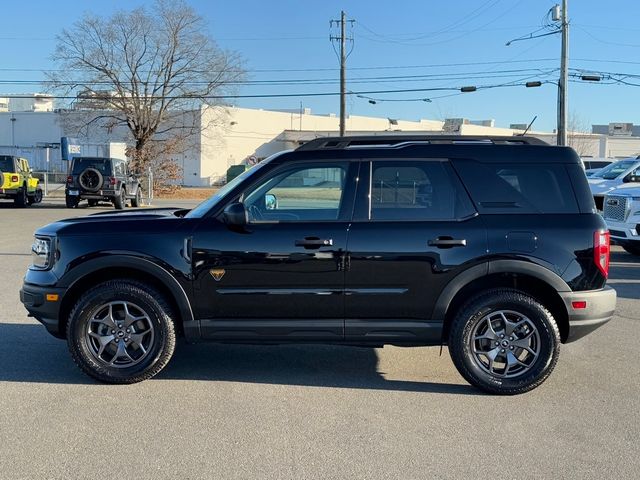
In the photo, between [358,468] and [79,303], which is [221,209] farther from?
[358,468]

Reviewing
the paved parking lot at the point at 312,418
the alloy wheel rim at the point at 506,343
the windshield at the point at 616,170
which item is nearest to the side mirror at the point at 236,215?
the paved parking lot at the point at 312,418

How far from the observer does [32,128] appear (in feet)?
194

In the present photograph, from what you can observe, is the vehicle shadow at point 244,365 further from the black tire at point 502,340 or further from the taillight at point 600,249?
the taillight at point 600,249

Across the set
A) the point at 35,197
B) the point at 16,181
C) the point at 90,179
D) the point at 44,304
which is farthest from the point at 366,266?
the point at 35,197

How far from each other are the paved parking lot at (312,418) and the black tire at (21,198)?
68.8 feet

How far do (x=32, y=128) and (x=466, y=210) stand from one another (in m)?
62.5

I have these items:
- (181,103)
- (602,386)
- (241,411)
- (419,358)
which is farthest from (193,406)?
(181,103)

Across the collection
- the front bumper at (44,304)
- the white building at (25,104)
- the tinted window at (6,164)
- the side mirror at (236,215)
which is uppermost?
the white building at (25,104)

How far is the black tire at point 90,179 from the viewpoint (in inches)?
933

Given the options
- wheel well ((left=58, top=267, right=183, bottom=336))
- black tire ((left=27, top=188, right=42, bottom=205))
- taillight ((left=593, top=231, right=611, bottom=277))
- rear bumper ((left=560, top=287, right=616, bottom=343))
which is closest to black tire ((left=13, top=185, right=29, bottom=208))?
black tire ((left=27, top=188, right=42, bottom=205))

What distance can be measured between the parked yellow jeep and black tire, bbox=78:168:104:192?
2.71 metres

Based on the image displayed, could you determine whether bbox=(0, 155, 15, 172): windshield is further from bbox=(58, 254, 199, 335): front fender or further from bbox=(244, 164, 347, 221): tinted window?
bbox=(244, 164, 347, 221): tinted window

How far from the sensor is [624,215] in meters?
11.9

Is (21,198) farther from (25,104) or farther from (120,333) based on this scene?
(25,104)
